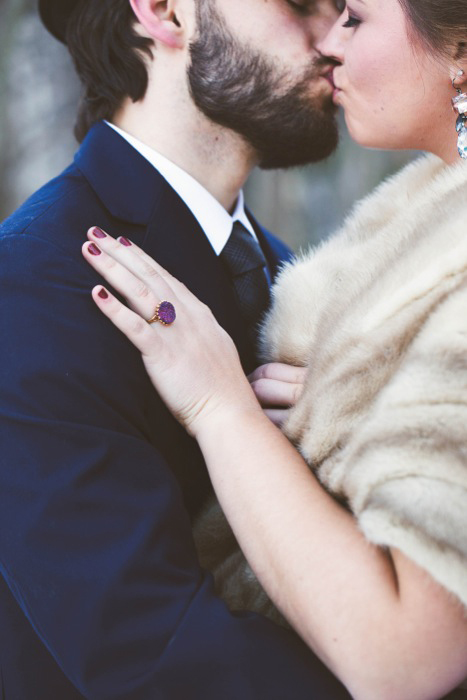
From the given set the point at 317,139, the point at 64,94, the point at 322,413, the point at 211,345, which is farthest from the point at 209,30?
the point at 64,94

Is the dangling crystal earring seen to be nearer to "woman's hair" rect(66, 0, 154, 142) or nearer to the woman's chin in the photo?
the woman's chin

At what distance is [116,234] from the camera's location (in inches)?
72.1

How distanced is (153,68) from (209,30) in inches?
7.9

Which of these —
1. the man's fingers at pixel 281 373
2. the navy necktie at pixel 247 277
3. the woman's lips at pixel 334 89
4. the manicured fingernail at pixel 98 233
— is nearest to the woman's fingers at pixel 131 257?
the manicured fingernail at pixel 98 233

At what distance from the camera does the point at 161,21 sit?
2359 millimetres

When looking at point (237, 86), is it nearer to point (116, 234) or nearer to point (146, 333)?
point (116, 234)

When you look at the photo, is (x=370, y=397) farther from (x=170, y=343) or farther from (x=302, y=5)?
(x=302, y=5)

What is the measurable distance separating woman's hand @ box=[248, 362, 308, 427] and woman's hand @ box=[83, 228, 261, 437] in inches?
3.1

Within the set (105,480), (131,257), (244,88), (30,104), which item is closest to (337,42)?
(244,88)

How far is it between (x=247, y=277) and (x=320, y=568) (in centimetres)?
96

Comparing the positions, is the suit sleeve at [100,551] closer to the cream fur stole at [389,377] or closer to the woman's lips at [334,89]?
the cream fur stole at [389,377]

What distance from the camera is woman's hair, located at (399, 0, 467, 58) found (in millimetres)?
1715

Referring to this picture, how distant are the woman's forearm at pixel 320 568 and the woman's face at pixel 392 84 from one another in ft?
2.74

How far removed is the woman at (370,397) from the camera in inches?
50.7
